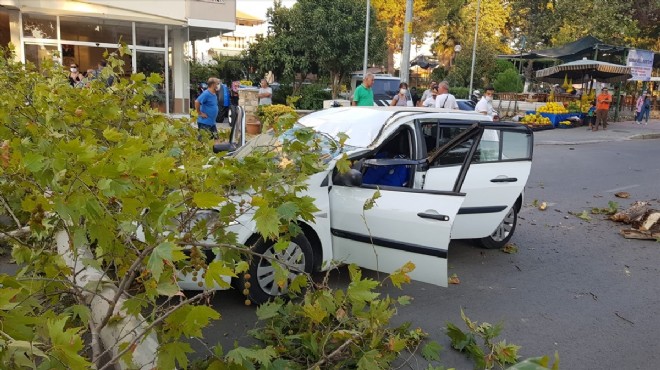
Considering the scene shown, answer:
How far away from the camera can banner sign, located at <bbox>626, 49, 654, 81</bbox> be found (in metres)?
23.6

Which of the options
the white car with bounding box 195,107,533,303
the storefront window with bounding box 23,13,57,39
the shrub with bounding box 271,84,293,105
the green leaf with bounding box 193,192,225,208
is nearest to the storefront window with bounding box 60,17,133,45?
the storefront window with bounding box 23,13,57,39

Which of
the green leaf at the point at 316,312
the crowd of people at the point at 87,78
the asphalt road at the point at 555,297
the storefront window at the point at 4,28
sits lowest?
the asphalt road at the point at 555,297

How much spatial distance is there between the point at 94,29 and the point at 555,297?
18.4 metres

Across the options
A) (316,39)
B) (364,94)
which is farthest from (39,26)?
(364,94)

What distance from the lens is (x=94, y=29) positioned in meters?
18.6

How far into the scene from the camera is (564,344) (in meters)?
4.07

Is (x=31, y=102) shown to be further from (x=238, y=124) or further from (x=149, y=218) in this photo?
(x=238, y=124)

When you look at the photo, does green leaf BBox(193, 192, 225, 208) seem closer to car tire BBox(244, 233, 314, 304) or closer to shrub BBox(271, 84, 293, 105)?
car tire BBox(244, 233, 314, 304)

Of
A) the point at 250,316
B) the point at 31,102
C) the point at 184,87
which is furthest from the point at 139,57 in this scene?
the point at 250,316

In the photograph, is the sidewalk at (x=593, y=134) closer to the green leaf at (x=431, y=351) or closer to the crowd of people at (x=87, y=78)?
the crowd of people at (x=87, y=78)

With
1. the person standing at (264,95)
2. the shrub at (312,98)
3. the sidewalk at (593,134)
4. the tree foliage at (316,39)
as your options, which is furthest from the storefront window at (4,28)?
the sidewalk at (593,134)

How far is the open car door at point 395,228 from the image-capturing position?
421cm

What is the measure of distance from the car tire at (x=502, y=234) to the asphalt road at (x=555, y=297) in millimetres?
123

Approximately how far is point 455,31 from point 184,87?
103 feet
